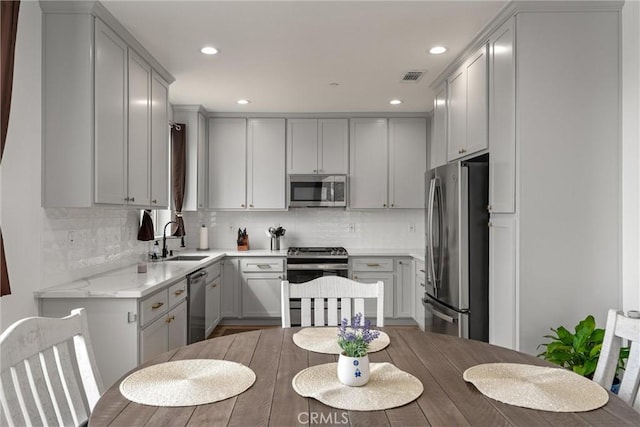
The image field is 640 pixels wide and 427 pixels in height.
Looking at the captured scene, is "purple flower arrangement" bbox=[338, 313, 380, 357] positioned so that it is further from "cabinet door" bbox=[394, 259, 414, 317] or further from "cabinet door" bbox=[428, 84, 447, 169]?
"cabinet door" bbox=[394, 259, 414, 317]

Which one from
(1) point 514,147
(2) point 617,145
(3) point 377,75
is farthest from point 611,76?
(3) point 377,75

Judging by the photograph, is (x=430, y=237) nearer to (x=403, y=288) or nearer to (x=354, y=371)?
(x=403, y=288)

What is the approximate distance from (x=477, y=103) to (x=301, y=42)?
1283mm

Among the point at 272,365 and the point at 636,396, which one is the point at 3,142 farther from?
the point at 636,396

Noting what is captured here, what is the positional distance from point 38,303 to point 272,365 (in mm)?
1760

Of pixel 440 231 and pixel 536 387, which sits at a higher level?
pixel 440 231

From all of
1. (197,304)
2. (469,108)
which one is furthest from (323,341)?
(197,304)

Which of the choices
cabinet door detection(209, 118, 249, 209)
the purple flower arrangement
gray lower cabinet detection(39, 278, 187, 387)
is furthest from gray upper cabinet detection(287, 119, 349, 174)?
the purple flower arrangement

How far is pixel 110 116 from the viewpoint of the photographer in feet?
9.29

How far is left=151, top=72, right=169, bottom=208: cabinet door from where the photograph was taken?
358cm

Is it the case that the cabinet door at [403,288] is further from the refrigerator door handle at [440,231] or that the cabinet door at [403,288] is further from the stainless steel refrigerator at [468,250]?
the stainless steel refrigerator at [468,250]

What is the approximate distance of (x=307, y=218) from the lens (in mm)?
5812

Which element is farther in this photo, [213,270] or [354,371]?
[213,270]

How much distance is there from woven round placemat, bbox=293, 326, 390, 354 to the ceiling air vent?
8.68ft
